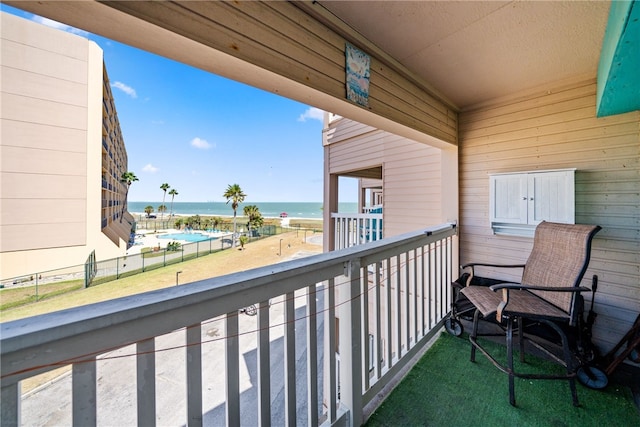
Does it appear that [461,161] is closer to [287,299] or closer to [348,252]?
[348,252]

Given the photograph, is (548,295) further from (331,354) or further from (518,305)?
(331,354)

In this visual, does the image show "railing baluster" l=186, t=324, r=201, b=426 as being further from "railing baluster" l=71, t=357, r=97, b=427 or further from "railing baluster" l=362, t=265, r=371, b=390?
"railing baluster" l=362, t=265, r=371, b=390

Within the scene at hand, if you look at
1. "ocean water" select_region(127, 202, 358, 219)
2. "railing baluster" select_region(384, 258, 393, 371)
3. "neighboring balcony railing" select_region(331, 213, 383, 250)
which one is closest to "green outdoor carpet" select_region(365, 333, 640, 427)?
"railing baluster" select_region(384, 258, 393, 371)

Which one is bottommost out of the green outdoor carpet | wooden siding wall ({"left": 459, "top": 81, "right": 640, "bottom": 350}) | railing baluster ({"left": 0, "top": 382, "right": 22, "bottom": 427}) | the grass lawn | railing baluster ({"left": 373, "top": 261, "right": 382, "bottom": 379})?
the grass lawn

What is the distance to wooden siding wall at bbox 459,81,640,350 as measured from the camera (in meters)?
2.07

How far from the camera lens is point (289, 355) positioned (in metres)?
1.10

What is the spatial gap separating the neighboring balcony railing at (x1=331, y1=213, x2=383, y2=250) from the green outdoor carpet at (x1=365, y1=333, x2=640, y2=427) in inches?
117

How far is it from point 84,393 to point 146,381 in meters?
0.14

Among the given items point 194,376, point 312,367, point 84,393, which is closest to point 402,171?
point 312,367

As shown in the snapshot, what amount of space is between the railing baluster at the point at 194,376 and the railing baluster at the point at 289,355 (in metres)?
0.36

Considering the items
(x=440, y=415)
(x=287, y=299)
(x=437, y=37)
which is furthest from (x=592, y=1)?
(x=440, y=415)

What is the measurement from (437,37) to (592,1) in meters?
0.79

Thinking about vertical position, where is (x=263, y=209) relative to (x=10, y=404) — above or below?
above

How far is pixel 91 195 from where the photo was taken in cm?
1293
